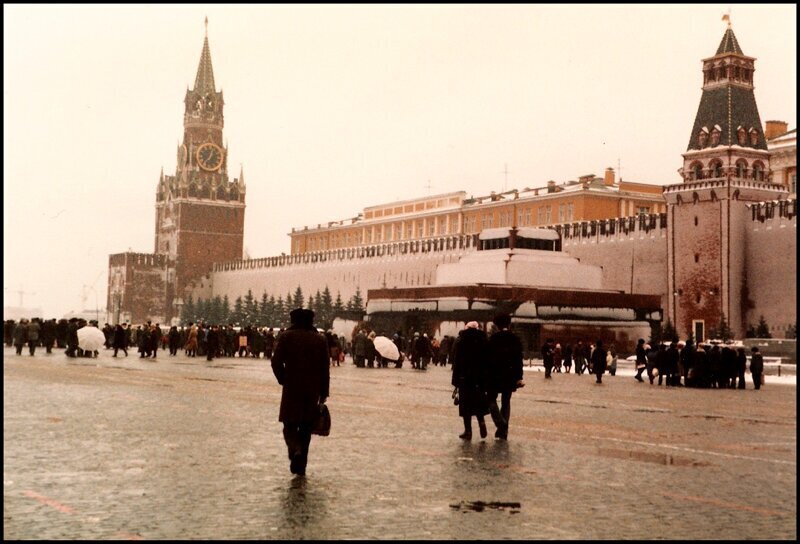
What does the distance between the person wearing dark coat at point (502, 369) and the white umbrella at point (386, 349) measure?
1592 centimetres

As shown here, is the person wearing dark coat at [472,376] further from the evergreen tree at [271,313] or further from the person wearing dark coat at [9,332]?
the evergreen tree at [271,313]

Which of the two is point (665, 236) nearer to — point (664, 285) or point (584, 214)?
point (664, 285)

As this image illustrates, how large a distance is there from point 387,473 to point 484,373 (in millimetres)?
2235

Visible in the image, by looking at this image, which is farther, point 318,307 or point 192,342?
point 318,307

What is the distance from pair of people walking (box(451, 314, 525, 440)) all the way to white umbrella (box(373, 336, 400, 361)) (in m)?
15.9

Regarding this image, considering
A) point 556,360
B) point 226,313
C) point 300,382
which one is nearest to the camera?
point 300,382

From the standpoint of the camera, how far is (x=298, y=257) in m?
71.8

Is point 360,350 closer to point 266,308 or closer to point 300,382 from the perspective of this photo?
point 300,382

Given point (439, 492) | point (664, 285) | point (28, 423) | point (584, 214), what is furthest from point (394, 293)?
point (439, 492)

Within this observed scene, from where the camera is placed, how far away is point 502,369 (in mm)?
8789

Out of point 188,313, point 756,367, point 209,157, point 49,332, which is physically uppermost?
point 209,157

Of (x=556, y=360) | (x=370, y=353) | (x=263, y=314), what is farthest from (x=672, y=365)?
(x=263, y=314)

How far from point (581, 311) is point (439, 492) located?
32.3 metres

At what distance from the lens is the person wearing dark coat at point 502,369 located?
8758 millimetres
